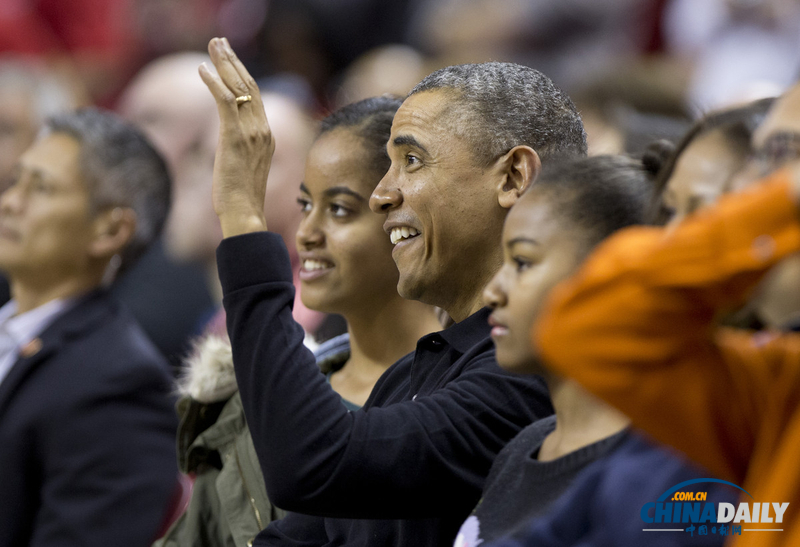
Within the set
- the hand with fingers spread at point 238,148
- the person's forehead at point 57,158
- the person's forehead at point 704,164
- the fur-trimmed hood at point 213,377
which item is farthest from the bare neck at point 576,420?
the person's forehead at point 57,158

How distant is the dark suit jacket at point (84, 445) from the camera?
266 cm

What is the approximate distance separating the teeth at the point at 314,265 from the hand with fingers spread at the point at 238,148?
484 millimetres

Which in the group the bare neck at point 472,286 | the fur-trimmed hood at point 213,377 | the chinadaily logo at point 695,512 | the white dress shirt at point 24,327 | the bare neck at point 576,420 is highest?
the white dress shirt at point 24,327

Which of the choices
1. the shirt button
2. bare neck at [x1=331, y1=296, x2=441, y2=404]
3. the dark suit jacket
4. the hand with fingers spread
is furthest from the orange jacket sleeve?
the dark suit jacket

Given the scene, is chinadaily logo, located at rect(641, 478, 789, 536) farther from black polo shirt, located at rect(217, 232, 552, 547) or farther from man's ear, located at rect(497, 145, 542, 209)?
man's ear, located at rect(497, 145, 542, 209)

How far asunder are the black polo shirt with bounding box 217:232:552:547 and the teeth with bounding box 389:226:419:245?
0.27 m

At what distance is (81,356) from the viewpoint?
2.85 meters

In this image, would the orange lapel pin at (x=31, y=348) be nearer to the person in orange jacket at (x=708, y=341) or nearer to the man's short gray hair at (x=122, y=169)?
the man's short gray hair at (x=122, y=169)

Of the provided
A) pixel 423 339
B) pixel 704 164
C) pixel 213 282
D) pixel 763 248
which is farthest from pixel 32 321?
pixel 763 248

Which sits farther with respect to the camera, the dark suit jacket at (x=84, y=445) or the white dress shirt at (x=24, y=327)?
the white dress shirt at (x=24, y=327)

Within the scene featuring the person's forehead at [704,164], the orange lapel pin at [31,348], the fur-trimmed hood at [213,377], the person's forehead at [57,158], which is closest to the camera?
the person's forehead at [704,164]

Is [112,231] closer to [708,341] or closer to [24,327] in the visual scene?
[24,327]

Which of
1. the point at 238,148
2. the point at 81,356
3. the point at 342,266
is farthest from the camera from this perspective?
the point at 81,356

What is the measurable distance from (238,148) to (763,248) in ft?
3.14
